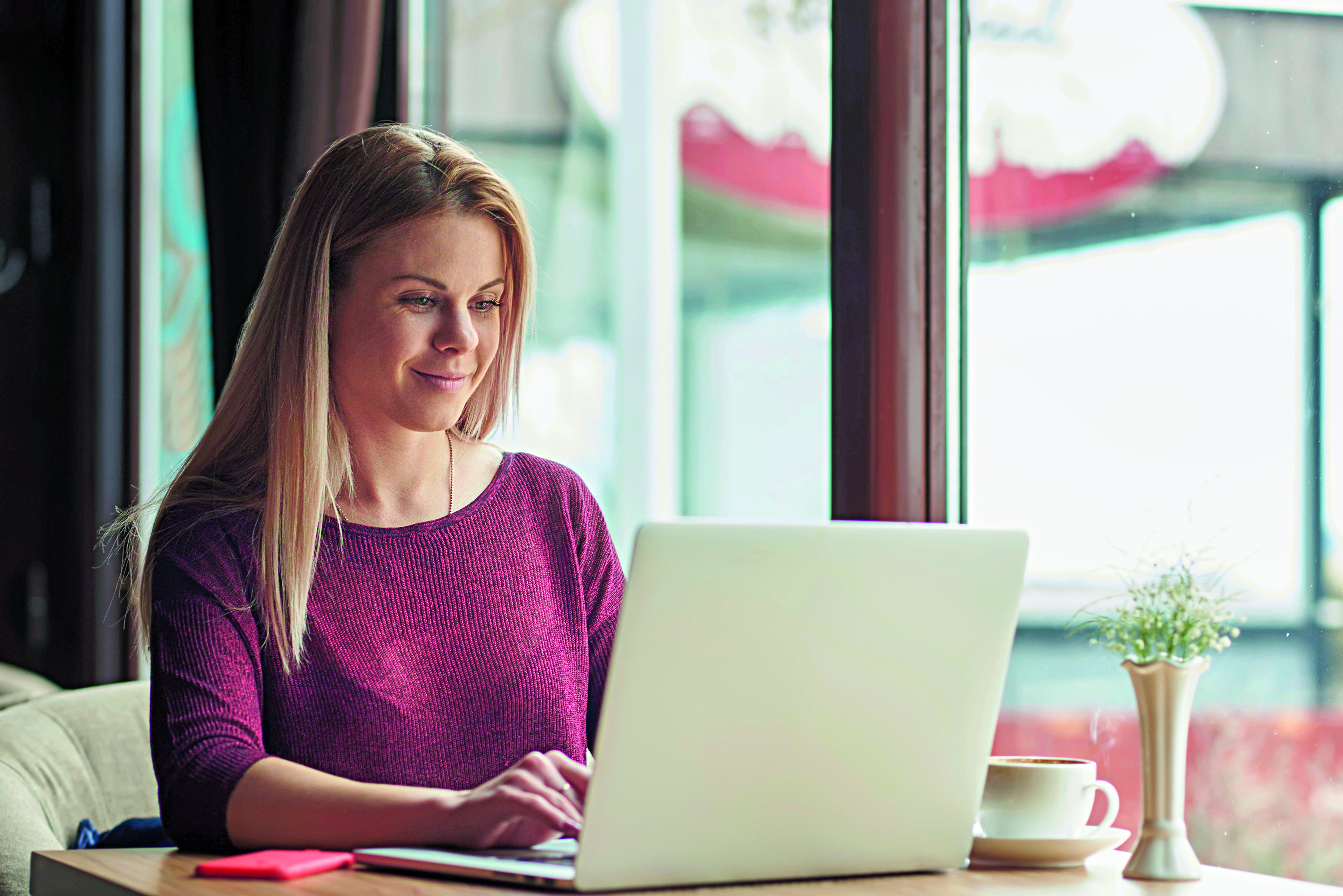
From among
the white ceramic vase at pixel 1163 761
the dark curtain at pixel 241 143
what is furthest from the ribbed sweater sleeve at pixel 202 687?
the dark curtain at pixel 241 143

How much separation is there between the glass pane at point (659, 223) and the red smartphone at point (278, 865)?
Result: 1.93m

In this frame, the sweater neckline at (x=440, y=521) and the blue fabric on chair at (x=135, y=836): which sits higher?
the sweater neckline at (x=440, y=521)

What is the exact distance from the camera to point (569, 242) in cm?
368

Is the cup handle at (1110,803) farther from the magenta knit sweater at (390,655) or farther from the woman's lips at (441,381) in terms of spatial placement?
the woman's lips at (441,381)

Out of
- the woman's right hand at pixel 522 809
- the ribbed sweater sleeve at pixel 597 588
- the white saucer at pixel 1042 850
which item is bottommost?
the white saucer at pixel 1042 850

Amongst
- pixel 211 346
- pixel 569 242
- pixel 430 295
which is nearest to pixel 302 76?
pixel 211 346

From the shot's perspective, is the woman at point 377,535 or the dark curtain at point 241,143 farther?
the dark curtain at point 241,143

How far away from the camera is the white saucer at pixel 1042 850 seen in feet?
3.86

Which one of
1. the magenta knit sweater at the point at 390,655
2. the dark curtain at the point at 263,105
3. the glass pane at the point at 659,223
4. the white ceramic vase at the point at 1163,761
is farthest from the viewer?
the glass pane at the point at 659,223

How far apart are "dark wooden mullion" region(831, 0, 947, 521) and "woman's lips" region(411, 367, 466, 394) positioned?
472 millimetres

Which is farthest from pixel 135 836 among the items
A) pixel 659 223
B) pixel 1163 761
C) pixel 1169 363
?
pixel 659 223

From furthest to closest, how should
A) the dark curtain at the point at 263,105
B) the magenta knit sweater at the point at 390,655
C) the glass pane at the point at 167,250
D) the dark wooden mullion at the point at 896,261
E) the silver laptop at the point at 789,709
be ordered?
the glass pane at the point at 167,250, the dark curtain at the point at 263,105, the dark wooden mullion at the point at 896,261, the magenta knit sweater at the point at 390,655, the silver laptop at the point at 789,709

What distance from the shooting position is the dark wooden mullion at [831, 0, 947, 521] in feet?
5.42

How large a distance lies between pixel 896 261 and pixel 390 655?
28.5 inches
